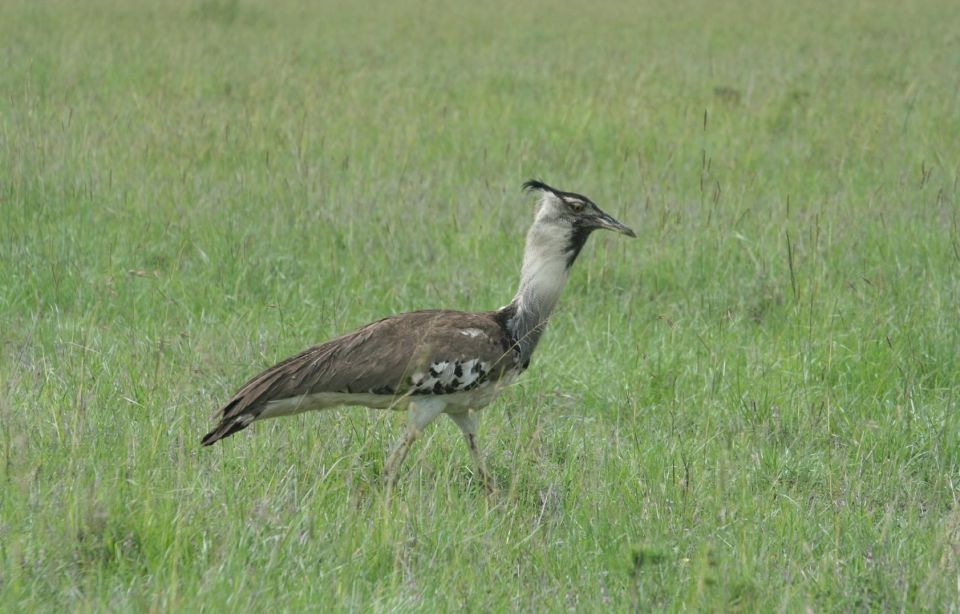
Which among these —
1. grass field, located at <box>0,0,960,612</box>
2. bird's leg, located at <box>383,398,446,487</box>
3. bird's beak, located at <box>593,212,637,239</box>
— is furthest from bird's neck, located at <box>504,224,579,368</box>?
bird's leg, located at <box>383,398,446,487</box>

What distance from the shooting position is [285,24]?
15711mm

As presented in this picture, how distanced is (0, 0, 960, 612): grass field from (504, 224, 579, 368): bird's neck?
11.3 inches

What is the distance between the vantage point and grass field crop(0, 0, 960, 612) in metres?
3.06

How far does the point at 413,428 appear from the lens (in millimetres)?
3908

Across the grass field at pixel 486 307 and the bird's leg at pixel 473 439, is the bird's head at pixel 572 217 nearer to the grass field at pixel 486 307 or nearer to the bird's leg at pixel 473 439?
the grass field at pixel 486 307

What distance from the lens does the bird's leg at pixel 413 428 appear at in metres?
3.88

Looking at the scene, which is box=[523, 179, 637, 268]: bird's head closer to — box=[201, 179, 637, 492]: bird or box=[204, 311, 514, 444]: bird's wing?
box=[201, 179, 637, 492]: bird

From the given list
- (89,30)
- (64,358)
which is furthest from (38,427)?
(89,30)

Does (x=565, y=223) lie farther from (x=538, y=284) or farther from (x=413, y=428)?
(x=413, y=428)

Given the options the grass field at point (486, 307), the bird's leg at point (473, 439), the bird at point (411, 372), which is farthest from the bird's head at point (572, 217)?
the bird's leg at point (473, 439)

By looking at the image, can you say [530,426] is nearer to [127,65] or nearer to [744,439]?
[744,439]

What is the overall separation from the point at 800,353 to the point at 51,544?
3045 millimetres

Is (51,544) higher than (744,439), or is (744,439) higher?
(51,544)

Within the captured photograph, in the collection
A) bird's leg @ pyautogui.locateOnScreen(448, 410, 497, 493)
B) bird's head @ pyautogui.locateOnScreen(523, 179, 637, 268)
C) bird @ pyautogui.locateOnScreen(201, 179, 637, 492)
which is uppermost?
bird's head @ pyautogui.locateOnScreen(523, 179, 637, 268)
